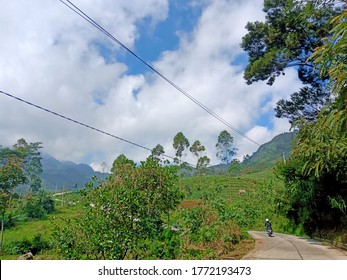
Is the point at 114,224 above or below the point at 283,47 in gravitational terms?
below

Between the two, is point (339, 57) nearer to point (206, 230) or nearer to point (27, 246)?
point (206, 230)

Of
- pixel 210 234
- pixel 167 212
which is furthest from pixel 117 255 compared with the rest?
pixel 210 234

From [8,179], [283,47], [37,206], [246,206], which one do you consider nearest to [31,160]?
[37,206]

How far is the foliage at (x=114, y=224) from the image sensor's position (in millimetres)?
6051

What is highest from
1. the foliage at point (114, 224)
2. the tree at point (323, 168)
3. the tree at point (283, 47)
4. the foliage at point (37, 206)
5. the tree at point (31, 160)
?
the tree at point (31, 160)

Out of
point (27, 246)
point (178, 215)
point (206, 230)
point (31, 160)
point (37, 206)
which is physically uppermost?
point (31, 160)

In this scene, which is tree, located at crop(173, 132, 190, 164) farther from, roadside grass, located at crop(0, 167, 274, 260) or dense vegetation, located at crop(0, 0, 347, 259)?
dense vegetation, located at crop(0, 0, 347, 259)

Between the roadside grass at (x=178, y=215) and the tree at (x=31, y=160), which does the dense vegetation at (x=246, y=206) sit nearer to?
the roadside grass at (x=178, y=215)

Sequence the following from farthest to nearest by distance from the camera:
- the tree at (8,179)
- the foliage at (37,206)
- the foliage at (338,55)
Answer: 1. the foliage at (37,206)
2. the tree at (8,179)
3. the foliage at (338,55)

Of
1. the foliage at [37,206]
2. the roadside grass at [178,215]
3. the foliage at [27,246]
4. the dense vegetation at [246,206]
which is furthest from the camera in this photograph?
the foliage at [37,206]

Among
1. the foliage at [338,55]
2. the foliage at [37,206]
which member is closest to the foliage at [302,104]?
the foliage at [338,55]

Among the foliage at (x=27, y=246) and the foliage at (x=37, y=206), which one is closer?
the foliage at (x=27, y=246)

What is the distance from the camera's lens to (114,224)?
6191mm

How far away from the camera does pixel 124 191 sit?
20.8 ft
